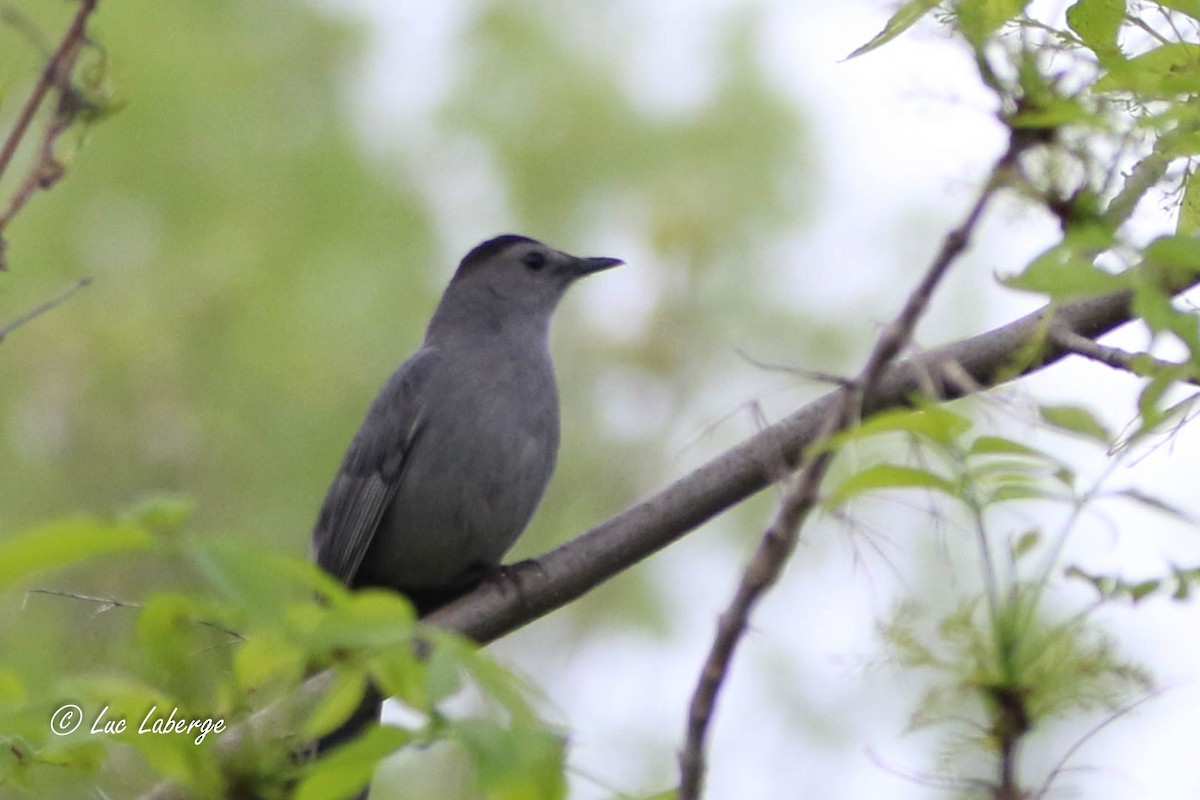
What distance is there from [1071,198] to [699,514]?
1957mm

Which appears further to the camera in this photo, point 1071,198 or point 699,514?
point 699,514

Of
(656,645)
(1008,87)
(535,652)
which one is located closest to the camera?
(1008,87)

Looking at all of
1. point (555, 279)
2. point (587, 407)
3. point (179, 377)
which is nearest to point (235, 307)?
point (179, 377)

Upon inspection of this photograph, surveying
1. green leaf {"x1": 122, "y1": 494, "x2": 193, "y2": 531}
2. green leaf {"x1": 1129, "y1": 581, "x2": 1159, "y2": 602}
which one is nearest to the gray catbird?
green leaf {"x1": 1129, "y1": 581, "x2": 1159, "y2": 602}

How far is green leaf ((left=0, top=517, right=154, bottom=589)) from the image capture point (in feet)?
4.17

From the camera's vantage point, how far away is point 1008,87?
1.63 meters

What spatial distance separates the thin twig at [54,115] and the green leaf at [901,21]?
45.2 inches

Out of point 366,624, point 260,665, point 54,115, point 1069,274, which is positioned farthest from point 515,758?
point 54,115

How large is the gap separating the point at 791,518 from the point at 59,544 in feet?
2.46

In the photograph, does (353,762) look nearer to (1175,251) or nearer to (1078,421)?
(1078,421)

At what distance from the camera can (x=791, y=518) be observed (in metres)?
1.56

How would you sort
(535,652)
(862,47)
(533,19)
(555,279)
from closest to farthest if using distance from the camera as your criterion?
(862,47) → (555,279) → (535,652) → (533,19)

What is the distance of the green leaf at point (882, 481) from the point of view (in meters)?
1.47

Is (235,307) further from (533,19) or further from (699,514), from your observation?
(699,514)
